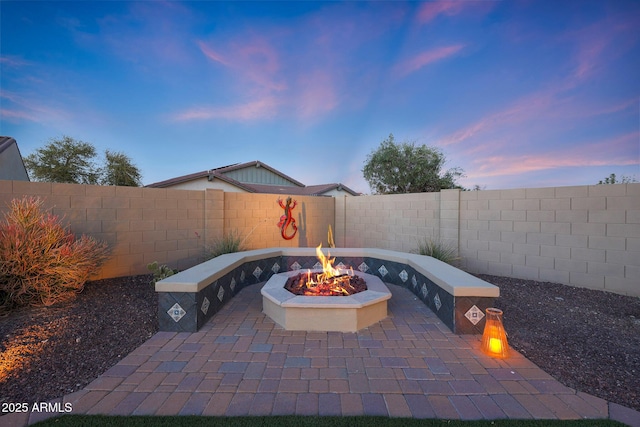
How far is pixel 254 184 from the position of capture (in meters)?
20.9

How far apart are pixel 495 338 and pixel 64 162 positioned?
1009 inches

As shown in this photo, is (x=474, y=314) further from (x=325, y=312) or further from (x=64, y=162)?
(x=64, y=162)

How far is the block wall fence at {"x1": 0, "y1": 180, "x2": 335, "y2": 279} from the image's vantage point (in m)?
4.78

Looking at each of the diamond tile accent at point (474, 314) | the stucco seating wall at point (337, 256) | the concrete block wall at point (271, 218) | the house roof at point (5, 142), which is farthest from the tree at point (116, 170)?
the diamond tile accent at point (474, 314)

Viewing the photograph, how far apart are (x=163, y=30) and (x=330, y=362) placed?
820cm

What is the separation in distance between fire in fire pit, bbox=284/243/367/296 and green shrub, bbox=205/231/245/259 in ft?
7.79

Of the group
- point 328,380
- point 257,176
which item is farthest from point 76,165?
point 328,380

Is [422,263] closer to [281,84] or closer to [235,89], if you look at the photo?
[281,84]

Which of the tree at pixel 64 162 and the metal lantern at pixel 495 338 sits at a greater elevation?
the tree at pixel 64 162

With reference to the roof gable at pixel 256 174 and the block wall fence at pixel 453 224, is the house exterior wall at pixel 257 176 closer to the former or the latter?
the roof gable at pixel 256 174

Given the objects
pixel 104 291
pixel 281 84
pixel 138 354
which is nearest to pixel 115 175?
pixel 281 84

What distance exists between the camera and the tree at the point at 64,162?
17.8 m

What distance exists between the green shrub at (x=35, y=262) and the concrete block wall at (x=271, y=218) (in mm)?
3381

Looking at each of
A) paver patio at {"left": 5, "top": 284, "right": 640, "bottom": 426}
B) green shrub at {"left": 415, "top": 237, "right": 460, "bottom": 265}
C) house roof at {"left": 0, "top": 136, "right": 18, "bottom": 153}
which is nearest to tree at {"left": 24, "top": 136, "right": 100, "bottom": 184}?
house roof at {"left": 0, "top": 136, "right": 18, "bottom": 153}
